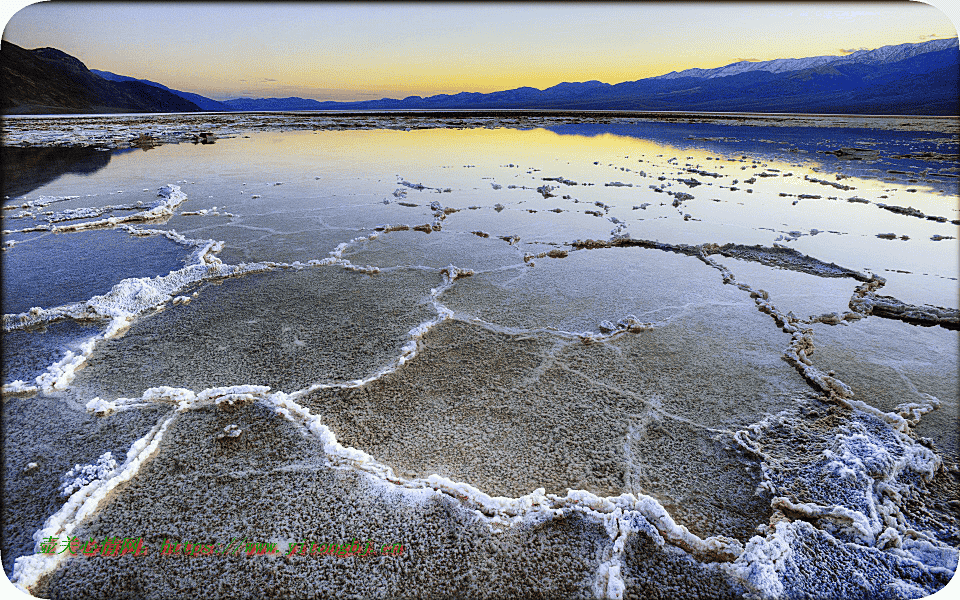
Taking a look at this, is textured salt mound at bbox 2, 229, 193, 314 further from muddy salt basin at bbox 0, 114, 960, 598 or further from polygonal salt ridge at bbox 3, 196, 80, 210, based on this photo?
polygonal salt ridge at bbox 3, 196, 80, 210

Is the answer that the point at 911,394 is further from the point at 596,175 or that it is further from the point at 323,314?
the point at 596,175

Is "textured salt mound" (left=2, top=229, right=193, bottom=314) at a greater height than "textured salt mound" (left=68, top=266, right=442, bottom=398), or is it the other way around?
"textured salt mound" (left=2, top=229, right=193, bottom=314)

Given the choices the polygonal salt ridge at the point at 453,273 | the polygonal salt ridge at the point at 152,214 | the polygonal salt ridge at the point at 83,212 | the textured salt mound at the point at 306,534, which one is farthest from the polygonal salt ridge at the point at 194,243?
the textured salt mound at the point at 306,534

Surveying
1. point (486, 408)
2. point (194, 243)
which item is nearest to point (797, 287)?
point (486, 408)

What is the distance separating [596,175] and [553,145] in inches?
299

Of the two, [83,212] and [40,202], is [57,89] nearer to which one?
[40,202]

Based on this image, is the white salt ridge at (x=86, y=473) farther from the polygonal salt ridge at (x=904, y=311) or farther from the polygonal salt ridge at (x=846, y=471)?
the polygonal salt ridge at (x=904, y=311)

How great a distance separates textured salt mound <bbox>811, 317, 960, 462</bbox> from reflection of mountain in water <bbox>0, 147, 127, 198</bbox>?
43.1 feet

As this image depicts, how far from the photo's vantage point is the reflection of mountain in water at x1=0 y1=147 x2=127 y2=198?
9966mm

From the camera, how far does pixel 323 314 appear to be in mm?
3957

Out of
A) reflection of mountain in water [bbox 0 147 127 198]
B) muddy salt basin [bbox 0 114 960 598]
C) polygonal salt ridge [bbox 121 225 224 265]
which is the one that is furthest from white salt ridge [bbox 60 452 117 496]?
reflection of mountain in water [bbox 0 147 127 198]

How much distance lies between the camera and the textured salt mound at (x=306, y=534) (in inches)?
68.7

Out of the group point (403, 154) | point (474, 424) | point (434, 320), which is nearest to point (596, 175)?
point (403, 154)

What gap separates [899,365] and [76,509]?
5122 millimetres
